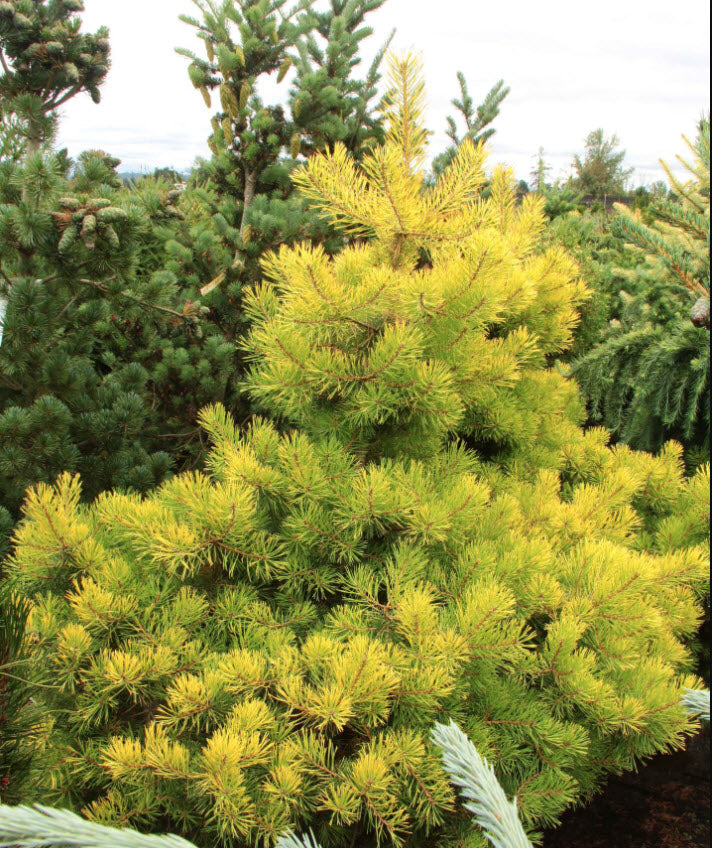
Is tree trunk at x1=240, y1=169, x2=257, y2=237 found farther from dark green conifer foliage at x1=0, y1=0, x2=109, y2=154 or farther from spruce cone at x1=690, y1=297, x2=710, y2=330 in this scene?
spruce cone at x1=690, y1=297, x2=710, y2=330

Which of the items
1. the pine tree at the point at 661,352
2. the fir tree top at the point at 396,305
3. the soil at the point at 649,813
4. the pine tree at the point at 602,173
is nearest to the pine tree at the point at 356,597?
the fir tree top at the point at 396,305

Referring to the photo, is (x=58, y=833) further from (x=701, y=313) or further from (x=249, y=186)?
(x=249, y=186)

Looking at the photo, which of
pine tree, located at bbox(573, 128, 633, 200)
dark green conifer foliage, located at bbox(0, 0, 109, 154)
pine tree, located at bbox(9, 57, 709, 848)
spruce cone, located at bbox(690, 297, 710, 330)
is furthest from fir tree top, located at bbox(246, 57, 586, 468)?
pine tree, located at bbox(573, 128, 633, 200)

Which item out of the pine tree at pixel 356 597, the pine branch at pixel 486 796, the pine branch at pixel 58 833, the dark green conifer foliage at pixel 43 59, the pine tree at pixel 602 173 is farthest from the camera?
the pine tree at pixel 602 173

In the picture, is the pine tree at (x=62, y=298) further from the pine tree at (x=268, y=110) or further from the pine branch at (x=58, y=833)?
the pine branch at (x=58, y=833)

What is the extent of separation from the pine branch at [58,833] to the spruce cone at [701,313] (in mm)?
2770

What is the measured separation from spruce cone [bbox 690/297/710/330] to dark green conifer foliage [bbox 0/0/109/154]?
3.05 m

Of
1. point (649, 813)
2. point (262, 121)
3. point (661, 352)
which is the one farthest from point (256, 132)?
point (649, 813)

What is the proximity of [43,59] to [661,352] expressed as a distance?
3204mm

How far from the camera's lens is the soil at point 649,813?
2047mm

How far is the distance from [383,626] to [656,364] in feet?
6.69

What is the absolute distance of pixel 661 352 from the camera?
289cm

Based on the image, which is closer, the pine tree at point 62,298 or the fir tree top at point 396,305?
the fir tree top at point 396,305

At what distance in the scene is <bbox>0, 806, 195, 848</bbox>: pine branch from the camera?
602 millimetres
